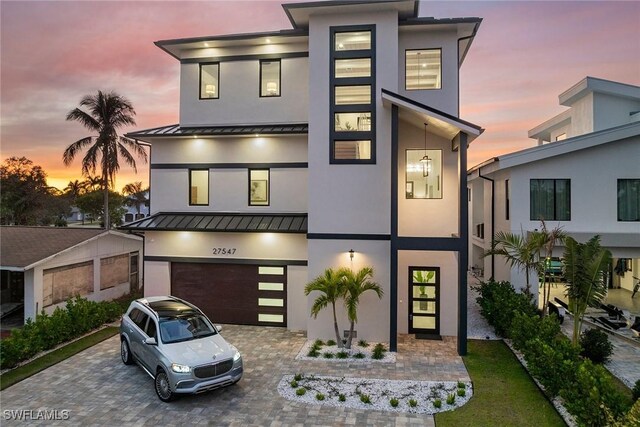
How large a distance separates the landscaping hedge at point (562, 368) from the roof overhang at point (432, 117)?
5.35 metres

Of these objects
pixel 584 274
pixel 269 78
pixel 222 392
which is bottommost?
pixel 222 392

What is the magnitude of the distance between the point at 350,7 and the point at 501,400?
1167 cm

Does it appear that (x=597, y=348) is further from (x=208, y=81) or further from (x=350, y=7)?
(x=208, y=81)

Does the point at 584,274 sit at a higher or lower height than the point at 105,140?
lower

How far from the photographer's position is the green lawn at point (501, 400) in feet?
23.3

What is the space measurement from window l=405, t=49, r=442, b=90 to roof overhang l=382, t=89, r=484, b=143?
1773mm

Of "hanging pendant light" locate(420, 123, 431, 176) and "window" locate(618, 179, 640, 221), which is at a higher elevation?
"hanging pendant light" locate(420, 123, 431, 176)

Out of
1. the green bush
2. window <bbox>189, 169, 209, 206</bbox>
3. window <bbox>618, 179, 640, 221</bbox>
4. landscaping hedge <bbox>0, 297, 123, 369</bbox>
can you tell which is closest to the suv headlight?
landscaping hedge <bbox>0, 297, 123, 369</bbox>

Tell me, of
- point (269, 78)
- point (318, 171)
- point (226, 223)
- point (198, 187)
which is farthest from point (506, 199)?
point (198, 187)

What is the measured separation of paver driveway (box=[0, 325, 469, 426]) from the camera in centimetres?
724

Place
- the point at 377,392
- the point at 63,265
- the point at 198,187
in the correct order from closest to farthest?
the point at 377,392 < the point at 63,265 < the point at 198,187

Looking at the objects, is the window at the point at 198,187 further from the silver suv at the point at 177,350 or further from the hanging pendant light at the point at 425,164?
the hanging pendant light at the point at 425,164

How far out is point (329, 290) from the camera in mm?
10797

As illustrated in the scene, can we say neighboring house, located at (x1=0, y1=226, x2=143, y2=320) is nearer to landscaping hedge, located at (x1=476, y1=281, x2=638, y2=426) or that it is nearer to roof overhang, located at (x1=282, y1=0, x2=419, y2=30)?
roof overhang, located at (x1=282, y1=0, x2=419, y2=30)
